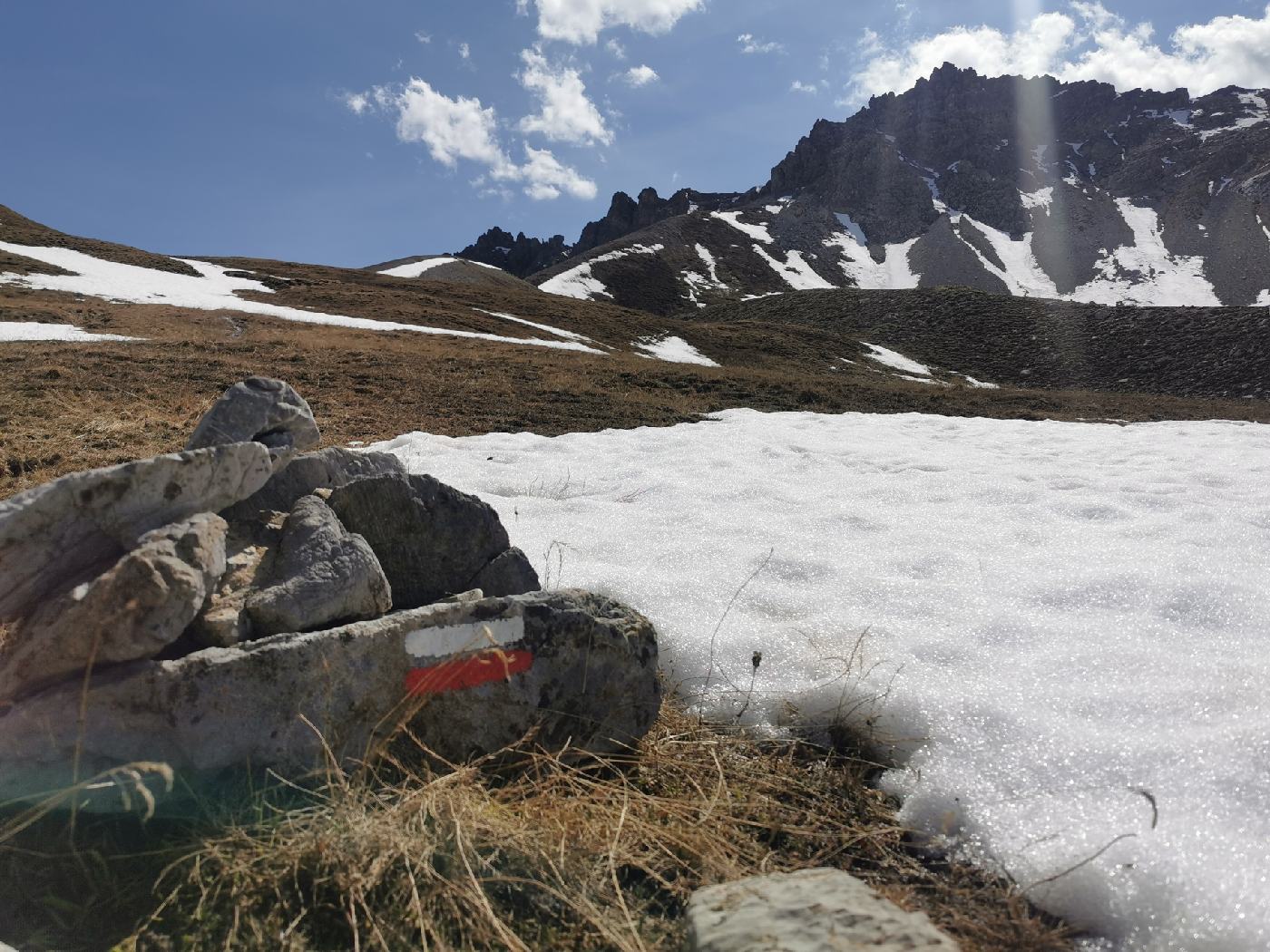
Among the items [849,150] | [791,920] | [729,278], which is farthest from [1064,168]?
[791,920]

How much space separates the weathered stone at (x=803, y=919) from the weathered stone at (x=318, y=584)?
171 cm

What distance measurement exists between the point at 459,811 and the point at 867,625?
2.53m

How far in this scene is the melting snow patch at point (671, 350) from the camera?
35000 mm

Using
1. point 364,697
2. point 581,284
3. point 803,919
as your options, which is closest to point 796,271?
point 581,284

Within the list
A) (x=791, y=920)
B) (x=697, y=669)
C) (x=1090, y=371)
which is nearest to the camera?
(x=791, y=920)

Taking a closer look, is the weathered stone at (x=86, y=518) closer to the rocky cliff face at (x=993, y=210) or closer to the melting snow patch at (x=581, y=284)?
the melting snow patch at (x=581, y=284)

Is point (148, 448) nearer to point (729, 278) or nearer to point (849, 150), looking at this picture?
point (729, 278)

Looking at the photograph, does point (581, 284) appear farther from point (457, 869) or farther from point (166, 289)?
point (457, 869)

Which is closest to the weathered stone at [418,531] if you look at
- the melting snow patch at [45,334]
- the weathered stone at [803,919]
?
the weathered stone at [803,919]

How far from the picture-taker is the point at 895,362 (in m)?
43.5

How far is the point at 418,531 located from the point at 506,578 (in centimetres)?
49

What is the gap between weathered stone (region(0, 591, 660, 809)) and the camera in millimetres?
2412

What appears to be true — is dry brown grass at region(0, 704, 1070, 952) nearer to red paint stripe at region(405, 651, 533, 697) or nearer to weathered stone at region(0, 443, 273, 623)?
red paint stripe at region(405, 651, 533, 697)

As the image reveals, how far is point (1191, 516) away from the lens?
5.83 meters
